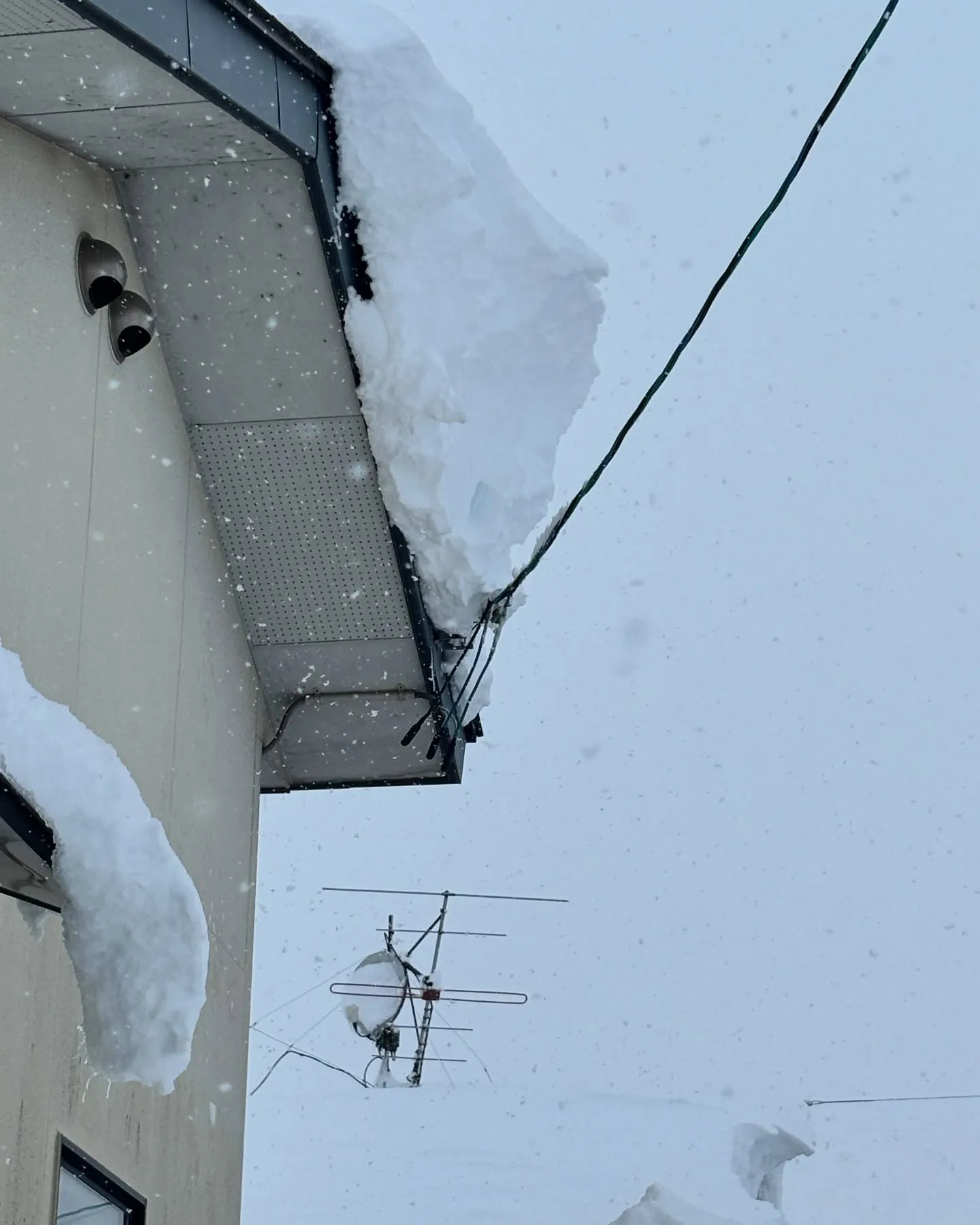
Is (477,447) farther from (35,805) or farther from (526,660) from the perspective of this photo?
(526,660)

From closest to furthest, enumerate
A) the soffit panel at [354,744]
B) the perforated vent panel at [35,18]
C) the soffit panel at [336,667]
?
the perforated vent panel at [35,18] < the soffit panel at [336,667] < the soffit panel at [354,744]

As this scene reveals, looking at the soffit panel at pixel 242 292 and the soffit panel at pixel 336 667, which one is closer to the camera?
the soffit panel at pixel 242 292

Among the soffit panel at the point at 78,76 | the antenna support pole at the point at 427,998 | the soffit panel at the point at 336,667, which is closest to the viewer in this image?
the soffit panel at the point at 78,76

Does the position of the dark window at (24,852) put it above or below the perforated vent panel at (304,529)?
below

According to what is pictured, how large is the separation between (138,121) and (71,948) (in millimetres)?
2576

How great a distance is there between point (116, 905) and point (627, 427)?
2625 millimetres

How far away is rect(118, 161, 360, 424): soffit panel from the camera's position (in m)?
4.84

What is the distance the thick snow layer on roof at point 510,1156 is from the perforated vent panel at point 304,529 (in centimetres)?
844

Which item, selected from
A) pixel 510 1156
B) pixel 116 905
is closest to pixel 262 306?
pixel 116 905

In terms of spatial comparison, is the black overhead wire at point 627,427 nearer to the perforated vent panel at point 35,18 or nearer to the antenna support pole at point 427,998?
the perforated vent panel at point 35,18

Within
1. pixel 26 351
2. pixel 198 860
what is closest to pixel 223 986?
pixel 198 860

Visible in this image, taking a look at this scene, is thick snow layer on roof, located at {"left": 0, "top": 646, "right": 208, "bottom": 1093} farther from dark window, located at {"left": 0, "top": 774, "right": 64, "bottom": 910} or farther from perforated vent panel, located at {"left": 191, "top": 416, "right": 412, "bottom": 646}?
perforated vent panel, located at {"left": 191, "top": 416, "right": 412, "bottom": 646}

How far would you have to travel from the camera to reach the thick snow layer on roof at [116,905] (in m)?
→ 3.05

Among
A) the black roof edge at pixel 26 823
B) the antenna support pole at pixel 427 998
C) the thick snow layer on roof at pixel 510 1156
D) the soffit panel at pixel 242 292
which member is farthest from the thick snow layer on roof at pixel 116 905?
the thick snow layer on roof at pixel 510 1156
